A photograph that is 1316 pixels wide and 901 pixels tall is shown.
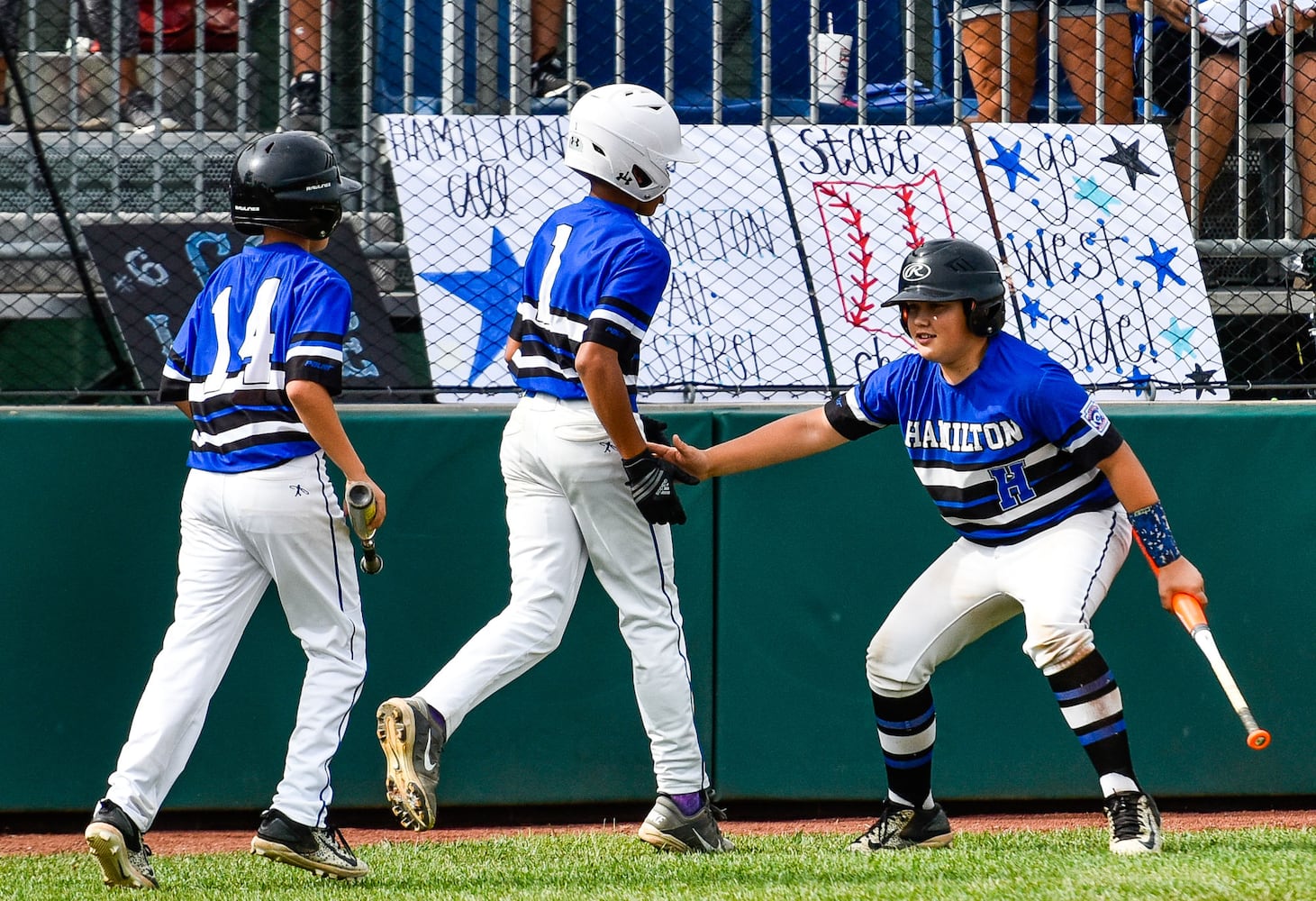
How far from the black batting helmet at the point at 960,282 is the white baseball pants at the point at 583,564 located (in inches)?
33.7

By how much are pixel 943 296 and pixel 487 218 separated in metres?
2.16

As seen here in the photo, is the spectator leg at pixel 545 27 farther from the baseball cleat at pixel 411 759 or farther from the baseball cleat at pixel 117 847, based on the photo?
the baseball cleat at pixel 117 847

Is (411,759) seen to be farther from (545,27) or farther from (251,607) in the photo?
(545,27)

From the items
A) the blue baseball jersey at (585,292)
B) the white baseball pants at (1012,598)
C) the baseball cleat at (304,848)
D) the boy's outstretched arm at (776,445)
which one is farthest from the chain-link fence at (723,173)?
the baseball cleat at (304,848)

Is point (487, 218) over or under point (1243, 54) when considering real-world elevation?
under

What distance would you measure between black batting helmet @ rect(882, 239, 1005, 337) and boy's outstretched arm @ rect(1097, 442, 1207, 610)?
454mm

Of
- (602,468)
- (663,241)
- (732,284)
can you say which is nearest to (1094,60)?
(732,284)

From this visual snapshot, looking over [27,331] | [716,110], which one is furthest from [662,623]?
[27,331]

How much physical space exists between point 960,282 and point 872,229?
178cm

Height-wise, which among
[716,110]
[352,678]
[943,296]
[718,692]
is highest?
[716,110]

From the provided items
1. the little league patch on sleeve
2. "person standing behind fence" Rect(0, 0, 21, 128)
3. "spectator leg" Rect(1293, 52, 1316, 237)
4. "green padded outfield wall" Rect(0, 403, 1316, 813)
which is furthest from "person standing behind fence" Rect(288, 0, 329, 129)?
"spectator leg" Rect(1293, 52, 1316, 237)

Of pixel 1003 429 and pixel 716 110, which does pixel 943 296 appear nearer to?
pixel 1003 429

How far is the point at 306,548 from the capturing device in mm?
3709

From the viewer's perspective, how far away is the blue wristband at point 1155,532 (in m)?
3.63
